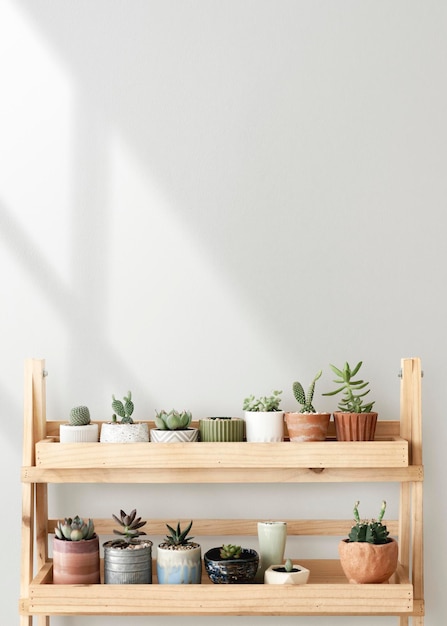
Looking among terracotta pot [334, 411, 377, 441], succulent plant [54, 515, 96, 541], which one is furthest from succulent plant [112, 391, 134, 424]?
terracotta pot [334, 411, 377, 441]

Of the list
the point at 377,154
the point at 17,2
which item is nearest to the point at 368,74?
the point at 377,154

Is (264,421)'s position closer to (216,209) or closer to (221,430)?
(221,430)

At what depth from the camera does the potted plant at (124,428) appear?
5.82ft

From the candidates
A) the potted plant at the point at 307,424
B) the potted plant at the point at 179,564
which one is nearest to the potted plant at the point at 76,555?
the potted plant at the point at 179,564

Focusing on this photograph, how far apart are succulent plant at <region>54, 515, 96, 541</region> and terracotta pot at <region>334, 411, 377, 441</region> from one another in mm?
556

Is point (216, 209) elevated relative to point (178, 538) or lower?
elevated

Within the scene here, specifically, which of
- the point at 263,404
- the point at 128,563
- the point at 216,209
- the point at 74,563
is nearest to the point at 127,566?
the point at 128,563

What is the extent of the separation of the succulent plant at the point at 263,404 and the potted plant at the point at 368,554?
0.97ft

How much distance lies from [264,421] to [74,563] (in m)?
0.48

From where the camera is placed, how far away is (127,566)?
1708 mm

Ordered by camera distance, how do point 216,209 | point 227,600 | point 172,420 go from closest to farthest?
point 227,600 < point 172,420 < point 216,209

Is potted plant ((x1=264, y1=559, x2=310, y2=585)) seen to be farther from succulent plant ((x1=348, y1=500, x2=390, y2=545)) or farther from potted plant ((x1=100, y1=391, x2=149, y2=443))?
potted plant ((x1=100, y1=391, x2=149, y2=443))

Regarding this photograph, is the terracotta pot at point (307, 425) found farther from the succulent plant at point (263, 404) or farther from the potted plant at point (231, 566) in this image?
the potted plant at point (231, 566)

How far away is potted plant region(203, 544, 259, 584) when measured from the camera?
170 centimetres
